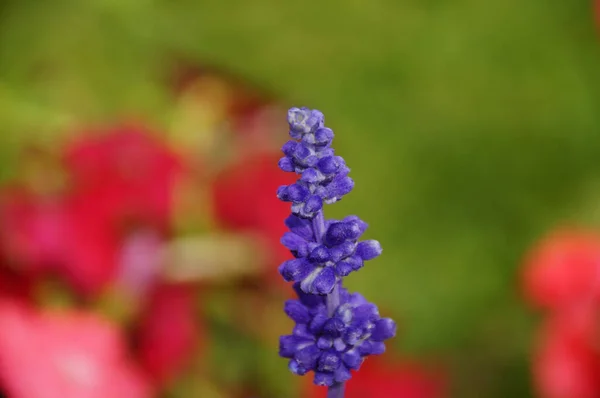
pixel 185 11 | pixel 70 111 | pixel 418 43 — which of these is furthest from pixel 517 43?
pixel 70 111

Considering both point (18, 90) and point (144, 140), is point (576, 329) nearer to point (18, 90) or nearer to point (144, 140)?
point (144, 140)

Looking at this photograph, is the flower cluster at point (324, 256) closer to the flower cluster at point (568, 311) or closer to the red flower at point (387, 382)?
the red flower at point (387, 382)

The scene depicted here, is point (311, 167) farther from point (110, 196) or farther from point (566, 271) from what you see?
point (566, 271)

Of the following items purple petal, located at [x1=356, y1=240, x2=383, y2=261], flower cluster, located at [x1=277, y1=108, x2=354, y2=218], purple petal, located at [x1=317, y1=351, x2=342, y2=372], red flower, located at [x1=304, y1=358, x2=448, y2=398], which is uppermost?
red flower, located at [x1=304, y1=358, x2=448, y2=398]

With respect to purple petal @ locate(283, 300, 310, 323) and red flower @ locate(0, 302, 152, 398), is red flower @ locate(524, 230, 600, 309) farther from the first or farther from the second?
purple petal @ locate(283, 300, 310, 323)

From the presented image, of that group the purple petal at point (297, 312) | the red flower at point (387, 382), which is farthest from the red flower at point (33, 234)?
the purple petal at point (297, 312)

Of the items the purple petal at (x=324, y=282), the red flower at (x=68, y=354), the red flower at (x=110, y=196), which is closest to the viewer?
the purple petal at (x=324, y=282)

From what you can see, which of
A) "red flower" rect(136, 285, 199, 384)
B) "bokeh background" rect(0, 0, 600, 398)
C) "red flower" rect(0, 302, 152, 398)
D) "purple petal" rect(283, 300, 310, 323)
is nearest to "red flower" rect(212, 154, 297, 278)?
"bokeh background" rect(0, 0, 600, 398)
